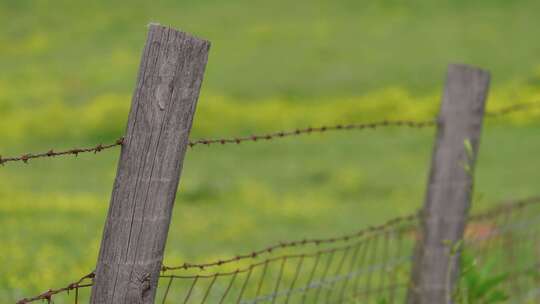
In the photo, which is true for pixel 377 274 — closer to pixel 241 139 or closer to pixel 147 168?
pixel 241 139

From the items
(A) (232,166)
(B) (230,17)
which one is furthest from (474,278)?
(B) (230,17)

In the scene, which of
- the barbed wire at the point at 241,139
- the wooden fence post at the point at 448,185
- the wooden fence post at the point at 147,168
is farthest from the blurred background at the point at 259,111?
the wooden fence post at the point at 147,168

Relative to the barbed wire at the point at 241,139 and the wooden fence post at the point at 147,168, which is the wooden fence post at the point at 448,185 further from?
the wooden fence post at the point at 147,168

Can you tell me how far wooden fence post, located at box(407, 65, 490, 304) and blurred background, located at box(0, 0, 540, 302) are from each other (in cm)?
29

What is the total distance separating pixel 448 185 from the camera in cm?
491

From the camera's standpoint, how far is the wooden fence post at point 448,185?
16.1ft

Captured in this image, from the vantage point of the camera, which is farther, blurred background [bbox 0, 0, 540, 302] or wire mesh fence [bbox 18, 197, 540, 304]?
blurred background [bbox 0, 0, 540, 302]

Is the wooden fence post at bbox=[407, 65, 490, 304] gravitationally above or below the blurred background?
below

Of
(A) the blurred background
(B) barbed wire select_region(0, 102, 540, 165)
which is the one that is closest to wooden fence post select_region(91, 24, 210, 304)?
(B) barbed wire select_region(0, 102, 540, 165)

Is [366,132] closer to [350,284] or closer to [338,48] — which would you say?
[338,48]

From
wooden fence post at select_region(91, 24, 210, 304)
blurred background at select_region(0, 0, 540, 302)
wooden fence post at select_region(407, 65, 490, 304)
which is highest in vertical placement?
blurred background at select_region(0, 0, 540, 302)

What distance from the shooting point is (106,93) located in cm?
3469

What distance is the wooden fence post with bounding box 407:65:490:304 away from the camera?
4.91m

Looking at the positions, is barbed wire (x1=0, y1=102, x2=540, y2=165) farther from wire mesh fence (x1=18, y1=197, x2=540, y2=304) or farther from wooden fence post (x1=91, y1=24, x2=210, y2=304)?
wire mesh fence (x1=18, y1=197, x2=540, y2=304)
